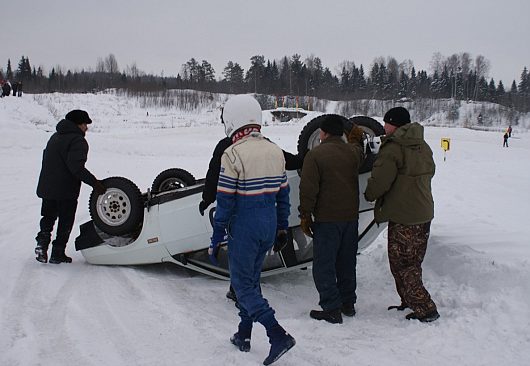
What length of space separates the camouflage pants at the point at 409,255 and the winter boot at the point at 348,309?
475mm

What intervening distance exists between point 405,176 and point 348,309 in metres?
1.31

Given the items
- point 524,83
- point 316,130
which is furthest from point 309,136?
point 524,83

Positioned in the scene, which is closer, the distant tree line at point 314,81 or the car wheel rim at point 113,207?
the car wheel rim at point 113,207

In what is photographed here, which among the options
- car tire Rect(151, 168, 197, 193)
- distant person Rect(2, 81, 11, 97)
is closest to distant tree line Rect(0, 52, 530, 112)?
distant person Rect(2, 81, 11, 97)

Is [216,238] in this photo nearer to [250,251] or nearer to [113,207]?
[250,251]

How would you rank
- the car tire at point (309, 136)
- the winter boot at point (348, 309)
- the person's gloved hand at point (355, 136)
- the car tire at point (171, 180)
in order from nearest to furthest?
the winter boot at point (348, 309) < the person's gloved hand at point (355, 136) < the car tire at point (309, 136) < the car tire at point (171, 180)

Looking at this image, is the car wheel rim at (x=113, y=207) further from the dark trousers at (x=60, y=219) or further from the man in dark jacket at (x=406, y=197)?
the man in dark jacket at (x=406, y=197)

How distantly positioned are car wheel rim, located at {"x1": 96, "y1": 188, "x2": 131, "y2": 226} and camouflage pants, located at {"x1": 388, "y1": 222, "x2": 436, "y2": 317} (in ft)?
9.31

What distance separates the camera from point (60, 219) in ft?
17.4

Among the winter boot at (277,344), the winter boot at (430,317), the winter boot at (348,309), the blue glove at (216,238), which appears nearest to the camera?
the winter boot at (277,344)

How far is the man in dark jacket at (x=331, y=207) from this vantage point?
3906mm

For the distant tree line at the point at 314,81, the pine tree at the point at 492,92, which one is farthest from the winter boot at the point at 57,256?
the pine tree at the point at 492,92

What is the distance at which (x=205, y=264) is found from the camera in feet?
16.4

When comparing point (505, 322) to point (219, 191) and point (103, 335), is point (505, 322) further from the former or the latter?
point (103, 335)
